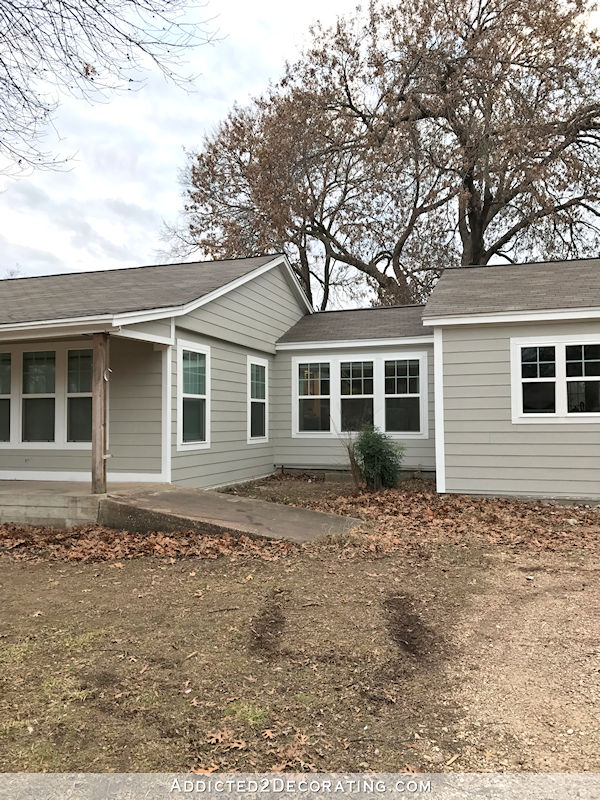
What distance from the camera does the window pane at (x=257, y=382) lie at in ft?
40.4

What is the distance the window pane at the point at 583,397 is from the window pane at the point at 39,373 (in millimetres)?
8120

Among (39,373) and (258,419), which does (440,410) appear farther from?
(39,373)

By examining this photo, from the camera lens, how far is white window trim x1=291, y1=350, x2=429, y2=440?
12.1 m

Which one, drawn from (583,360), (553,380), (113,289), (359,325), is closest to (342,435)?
(359,325)

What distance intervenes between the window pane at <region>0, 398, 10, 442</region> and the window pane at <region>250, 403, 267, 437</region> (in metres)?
4.45

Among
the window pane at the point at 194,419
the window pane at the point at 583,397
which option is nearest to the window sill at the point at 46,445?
the window pane at the point at 194,419

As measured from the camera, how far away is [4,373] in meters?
9.97

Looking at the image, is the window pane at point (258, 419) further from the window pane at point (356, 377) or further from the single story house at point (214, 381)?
the window pane at point (356, 377)

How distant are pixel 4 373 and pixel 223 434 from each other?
3797 millimetres

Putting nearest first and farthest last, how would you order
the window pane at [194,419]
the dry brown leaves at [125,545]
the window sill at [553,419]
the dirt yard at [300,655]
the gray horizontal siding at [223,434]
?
the dirt yard at [300,655]
the dry brown leaves at [125,545]
the window sill at [553,419]
the gray horizontal siding at [223,434]
the window pane at [194,419]

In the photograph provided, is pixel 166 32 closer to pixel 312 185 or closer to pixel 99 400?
pixel 99 400

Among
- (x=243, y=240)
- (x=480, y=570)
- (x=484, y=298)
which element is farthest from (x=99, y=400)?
(x=243, y=240)

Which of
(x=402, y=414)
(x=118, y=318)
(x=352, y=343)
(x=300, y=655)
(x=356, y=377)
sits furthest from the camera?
(x=356, y=377)

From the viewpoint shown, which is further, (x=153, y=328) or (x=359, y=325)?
(x=359, y=325)
